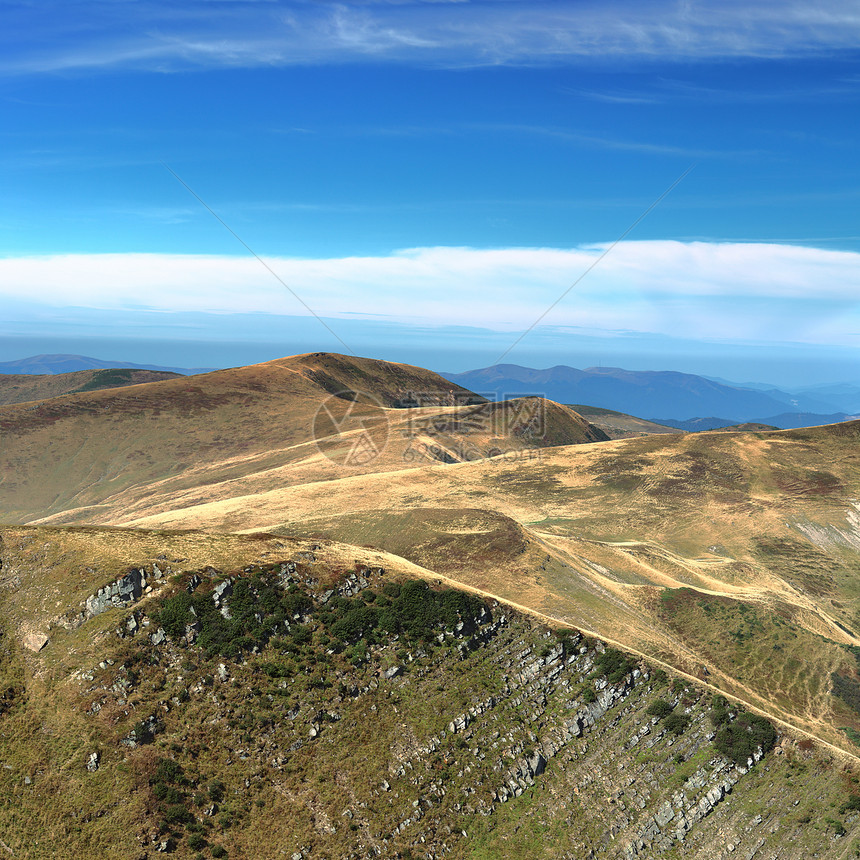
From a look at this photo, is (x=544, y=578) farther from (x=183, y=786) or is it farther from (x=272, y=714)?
(x=183, y=786)

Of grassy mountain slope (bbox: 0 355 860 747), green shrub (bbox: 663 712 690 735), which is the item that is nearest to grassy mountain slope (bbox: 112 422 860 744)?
grassy mountain slope (bbox: 0 355 860 747)

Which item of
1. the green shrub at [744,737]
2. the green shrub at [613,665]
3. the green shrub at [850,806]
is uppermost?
the green shrub at [613,665]

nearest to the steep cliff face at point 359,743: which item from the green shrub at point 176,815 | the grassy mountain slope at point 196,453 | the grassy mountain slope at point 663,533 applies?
the green shrub at point 176,815

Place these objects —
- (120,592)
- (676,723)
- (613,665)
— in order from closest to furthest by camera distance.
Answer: (120,592), (676,723), (613,665)

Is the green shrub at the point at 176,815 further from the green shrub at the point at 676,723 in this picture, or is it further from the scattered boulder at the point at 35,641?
the green shrub at the point at 676,723

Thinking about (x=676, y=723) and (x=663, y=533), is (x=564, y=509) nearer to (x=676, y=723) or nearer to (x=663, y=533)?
(x=663, y=533)

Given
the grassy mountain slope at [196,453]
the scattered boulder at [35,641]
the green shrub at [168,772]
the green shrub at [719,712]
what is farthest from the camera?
the grassy mountain slope at [196,453]

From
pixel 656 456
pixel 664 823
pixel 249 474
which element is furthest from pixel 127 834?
pixel 656 456

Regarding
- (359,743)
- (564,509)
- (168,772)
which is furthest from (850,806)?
(564,509)
